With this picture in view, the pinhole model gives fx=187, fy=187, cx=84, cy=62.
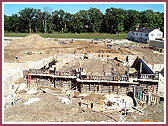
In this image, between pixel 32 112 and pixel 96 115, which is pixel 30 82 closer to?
pixel 32 112

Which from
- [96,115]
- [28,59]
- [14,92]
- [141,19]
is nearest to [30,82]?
[14,92]

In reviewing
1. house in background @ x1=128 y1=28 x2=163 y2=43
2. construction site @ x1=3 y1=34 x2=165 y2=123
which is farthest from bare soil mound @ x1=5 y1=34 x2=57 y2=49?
house in background @ x1=128 y1=28 x2=163 y2=43

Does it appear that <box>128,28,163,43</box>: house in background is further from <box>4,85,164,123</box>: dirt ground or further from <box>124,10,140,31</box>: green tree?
<box>4,85,164,123</box>: dirt ground

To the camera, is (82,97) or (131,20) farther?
(131,20)

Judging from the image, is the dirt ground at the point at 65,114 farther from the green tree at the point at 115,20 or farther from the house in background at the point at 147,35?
the green tree at the point at 115,20

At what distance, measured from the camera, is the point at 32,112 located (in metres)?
13.5

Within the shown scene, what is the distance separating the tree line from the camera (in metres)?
79.8

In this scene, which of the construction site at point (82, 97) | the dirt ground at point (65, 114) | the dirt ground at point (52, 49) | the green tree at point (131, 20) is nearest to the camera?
the dirt ground at point (65, 114)

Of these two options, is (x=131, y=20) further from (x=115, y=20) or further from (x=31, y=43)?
(x=31, y=43)

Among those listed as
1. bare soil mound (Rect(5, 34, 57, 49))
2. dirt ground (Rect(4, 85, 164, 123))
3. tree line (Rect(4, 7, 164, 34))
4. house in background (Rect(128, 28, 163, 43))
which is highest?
tree line (Rect(4, 7, 164, 34))

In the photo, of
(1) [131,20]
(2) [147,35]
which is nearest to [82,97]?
(2) [147,35]

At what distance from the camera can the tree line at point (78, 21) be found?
7975cm

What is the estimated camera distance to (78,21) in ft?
265

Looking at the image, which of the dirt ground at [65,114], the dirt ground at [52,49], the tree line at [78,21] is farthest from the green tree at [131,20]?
the dirt ground at [65,114]
